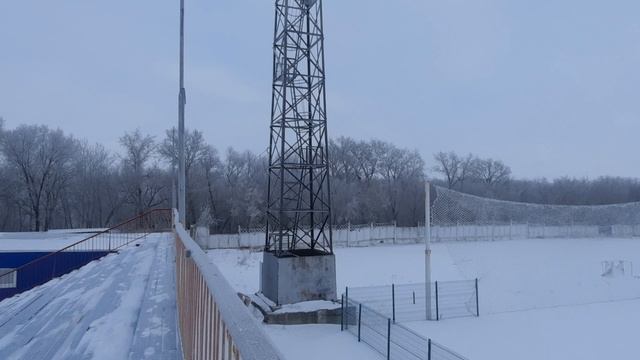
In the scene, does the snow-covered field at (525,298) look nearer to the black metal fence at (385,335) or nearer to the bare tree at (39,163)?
the black metal fence at (385,335)

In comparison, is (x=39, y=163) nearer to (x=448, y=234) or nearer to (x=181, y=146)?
(x=448, y=234)

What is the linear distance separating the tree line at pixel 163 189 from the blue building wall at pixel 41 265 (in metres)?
17.9

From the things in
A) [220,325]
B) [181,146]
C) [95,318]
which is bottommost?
[95,318]

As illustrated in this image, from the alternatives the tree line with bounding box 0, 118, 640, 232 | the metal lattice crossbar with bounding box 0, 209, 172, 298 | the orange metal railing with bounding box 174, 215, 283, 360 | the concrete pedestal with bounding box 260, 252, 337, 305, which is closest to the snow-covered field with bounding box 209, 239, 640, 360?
the concrete pedestal with bounding box 260, 252, 337, 305

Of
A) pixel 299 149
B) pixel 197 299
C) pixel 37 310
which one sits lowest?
pixel 37 310

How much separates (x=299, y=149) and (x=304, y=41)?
139 inches

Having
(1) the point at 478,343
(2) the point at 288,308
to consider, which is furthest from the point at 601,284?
(2) the point at 288,308

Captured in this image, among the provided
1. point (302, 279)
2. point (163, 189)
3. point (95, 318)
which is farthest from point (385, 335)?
point (163, 189)

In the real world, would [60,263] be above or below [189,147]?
below

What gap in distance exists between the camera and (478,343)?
11055 mm

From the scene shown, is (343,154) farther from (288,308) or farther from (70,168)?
(288,308)

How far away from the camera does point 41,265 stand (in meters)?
17.4

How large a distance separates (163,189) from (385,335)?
38.6 meters

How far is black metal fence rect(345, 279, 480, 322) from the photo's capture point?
13480 mm
